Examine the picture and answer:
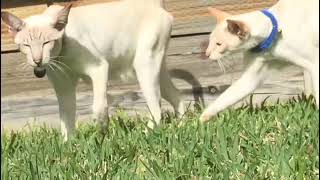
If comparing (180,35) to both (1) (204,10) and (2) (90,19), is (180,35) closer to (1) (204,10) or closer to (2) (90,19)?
(1) (204,10)

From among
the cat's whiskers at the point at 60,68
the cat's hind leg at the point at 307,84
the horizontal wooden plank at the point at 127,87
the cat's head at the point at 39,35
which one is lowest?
the horizontal wooden plank at the point at 127,87

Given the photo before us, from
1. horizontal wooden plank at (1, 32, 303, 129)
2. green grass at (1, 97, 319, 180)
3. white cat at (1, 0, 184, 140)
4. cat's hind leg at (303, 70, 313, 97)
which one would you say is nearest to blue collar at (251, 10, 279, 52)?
green grass at (1, 97, 319, 180)

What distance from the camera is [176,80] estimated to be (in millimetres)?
4289

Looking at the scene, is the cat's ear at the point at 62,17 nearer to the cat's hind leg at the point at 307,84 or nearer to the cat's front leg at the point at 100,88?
the cat's front leg at the point at 100,88

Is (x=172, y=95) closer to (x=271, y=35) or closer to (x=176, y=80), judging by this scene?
(x=176, y=80)

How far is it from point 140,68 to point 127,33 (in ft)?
0.63

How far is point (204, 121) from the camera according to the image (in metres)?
3.20

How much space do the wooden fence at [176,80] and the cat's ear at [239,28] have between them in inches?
39.0

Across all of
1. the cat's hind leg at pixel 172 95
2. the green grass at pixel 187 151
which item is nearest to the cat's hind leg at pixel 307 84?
the green grass at pixel 187 151

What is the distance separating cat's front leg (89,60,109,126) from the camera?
3289 millimetres

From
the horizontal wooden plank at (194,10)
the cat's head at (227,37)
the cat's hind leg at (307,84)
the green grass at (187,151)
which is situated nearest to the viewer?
the green grass at (187,151)

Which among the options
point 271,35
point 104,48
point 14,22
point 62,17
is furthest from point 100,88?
point 271,35

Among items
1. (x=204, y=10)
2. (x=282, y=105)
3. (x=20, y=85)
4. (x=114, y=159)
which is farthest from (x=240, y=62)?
(x=114, y=159)

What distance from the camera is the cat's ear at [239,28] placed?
9.88ft
